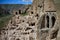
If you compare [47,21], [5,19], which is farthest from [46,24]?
[5,19]

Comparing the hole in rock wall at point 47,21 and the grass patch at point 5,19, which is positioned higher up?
the hole in rock wall at point 47,21

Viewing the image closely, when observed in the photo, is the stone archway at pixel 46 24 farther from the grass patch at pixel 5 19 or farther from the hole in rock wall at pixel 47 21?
the grass patch at pixel 5 19

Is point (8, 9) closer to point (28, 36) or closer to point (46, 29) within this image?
point (28, 36)

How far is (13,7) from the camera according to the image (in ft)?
11.6

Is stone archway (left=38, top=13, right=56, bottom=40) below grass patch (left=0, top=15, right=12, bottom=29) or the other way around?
the other way around

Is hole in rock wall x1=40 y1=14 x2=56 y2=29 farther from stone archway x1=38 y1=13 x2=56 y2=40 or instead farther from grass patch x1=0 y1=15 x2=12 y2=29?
grass patch x1=0 y1=15 x2=12 y2=29

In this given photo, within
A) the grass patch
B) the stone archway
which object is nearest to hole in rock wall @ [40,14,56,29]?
the stone archway

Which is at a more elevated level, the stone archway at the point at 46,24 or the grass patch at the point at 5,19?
the stone archway at the point at 46,24

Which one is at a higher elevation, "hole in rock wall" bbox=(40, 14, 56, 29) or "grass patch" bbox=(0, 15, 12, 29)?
"hole in rock wall" bbox=(40, 14, 56, 29)

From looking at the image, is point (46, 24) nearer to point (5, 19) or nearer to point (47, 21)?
point (47, 21)

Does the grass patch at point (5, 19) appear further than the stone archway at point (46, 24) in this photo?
Yes

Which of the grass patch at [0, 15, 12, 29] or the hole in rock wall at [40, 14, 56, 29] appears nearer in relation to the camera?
the hole in rock wall at [40, 14, 56, 29]

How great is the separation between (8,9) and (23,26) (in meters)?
0.43

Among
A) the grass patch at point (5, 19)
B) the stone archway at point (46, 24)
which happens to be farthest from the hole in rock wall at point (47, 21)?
the grass patch at point (5, 19)
